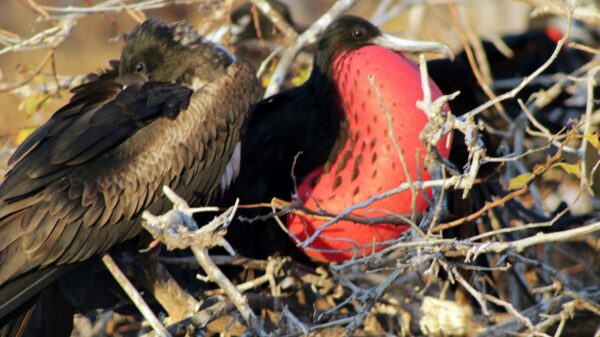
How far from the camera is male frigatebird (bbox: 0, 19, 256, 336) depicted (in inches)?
107

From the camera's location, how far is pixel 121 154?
9.39 ft

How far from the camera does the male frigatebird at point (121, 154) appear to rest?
107 inches

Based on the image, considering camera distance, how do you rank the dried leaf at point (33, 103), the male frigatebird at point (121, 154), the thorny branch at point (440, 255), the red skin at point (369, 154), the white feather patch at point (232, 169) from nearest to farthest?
1. the thorny branch at point (440, 255)
2. the male frigatebird at point (121, 154)
3. the red skin at point (369, 154)
4. the white feather patch at point (232, 169)
5. the dried leaf at point (33, 103)

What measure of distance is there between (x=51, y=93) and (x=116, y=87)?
2.06 ft

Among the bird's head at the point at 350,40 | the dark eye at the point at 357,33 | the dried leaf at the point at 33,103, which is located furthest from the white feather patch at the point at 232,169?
the dried leaf at the point at 33,103

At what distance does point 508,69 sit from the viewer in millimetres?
4781

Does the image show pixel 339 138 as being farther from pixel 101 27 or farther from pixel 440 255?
pixel 101 27

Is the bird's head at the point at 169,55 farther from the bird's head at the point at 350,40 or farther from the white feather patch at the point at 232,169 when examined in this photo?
the bird's head at the point at 350,40

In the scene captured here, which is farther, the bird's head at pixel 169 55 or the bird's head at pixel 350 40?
the bird's head at pixel 350 40

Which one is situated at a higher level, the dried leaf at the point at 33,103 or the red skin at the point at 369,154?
the dried leaf at the point at 33,103

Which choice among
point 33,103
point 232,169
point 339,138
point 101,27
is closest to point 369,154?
point 339,138

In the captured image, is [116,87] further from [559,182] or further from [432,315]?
[559,182]

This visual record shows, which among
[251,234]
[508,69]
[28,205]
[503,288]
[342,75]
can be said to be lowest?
[503,288]

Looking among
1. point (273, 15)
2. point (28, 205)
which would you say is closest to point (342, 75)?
point (273, 15)
